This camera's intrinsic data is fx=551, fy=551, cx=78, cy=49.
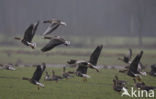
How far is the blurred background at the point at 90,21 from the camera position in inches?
2149

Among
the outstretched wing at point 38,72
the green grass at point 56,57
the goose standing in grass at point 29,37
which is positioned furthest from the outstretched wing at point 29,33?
the green grass at point 56,57

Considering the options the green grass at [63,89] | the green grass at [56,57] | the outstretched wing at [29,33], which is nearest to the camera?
the outstretched wing at [29,33]

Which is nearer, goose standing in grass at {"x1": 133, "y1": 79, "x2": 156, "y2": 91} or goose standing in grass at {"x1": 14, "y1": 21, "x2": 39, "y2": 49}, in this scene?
goose standing in grass at {"x1": 14, "y1": 21, "x2": 39, "y2": 49}

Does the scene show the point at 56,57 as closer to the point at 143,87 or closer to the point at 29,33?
the point at 143,87

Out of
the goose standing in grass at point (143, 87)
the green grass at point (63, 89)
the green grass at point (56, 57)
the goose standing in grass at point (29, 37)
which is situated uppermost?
the goose standing in grass at point (29, 37)

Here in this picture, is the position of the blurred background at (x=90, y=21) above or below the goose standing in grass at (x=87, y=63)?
below

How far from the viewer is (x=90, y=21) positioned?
72.6 meters

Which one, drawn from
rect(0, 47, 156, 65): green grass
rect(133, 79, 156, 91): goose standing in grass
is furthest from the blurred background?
rect(133, 79, 156, 91): goose standing in grass

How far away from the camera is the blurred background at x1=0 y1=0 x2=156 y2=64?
54.6 meters

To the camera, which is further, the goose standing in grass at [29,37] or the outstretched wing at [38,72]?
the goose standing in grass at [29,37]

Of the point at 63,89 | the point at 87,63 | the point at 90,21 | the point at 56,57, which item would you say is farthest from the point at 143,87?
the point at 90,21

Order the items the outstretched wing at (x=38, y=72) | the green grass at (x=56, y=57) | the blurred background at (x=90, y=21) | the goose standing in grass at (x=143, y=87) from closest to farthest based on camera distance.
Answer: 1. the outstretched wing at (x=38, y=72)
2. the goose standing in grass at (x=143, y=87)
3. the green grass at (x=56, y=57)
4. the blurred background at (x=90, y=21)

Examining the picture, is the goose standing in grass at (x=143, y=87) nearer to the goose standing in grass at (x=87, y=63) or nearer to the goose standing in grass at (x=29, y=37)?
the goose standing in grass at (x=87, y=63)

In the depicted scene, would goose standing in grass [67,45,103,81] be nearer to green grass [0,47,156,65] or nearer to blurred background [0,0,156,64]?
green grass [0,47,156,65]
